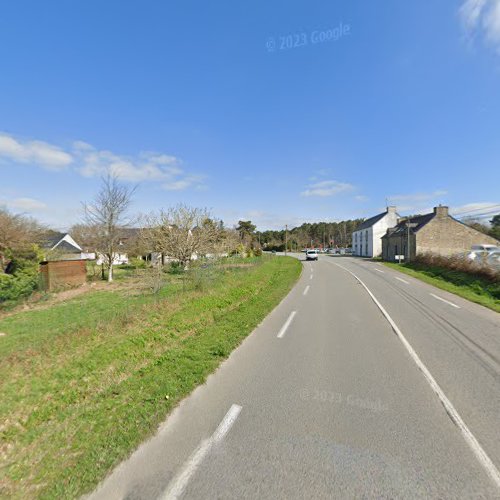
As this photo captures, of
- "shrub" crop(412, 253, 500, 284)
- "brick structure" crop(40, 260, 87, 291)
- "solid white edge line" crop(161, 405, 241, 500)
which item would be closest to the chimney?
"shrub" crop(412, 253, 500, 284)

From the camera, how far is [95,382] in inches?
170

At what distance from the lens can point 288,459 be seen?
8.59ft

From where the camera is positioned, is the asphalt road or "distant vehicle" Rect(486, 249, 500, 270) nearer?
the asphalt road

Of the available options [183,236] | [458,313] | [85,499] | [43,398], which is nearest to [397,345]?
[458,313]

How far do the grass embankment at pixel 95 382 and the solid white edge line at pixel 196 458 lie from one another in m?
0.67

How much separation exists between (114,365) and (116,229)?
18.5 meters

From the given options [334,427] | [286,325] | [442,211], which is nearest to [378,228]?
[442,211]

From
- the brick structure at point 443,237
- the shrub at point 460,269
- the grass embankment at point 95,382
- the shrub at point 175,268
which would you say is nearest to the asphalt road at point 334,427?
the grass embankment at point 95,382

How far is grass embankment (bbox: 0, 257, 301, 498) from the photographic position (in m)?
2.54

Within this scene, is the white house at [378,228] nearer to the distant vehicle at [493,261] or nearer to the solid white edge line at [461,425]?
the distant vehicle at [493,261]

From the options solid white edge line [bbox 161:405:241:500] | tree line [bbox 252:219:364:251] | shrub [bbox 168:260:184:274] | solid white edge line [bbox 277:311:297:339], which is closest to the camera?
solid white edge line [bbox 161:405:241:500]

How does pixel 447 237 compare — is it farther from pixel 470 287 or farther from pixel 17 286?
pixel 17 286

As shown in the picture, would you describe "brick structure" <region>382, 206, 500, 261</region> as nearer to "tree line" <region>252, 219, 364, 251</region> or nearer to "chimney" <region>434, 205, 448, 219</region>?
"chimney" <region>434, 205, 448, 219</region>

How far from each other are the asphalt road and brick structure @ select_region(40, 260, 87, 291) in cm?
1604
